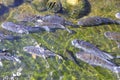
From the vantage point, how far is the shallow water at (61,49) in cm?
566

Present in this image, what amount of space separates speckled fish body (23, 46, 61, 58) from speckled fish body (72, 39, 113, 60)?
530mm

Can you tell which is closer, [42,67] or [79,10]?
[42,67]

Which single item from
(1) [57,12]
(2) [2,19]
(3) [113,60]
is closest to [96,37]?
(3) [113,60]

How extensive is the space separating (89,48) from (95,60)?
0.35 m

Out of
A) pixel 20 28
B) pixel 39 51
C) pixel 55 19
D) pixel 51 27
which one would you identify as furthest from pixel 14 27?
pixel 39 51

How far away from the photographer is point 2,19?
24.3ft

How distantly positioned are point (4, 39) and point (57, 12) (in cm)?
153

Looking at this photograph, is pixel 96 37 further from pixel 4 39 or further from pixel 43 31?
pixel 4 39

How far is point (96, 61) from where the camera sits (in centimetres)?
580

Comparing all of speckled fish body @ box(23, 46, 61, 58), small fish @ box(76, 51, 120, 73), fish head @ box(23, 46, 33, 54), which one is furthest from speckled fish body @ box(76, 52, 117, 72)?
fish head @ box(23, 46, 33, 54)

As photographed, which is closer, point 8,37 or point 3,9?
point 8,37

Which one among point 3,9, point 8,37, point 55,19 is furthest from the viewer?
point 3,9

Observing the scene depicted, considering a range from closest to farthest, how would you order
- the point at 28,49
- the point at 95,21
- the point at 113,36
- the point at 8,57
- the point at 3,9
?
the point at 8,57, the point at 28,49, the point at 113,36, the point at 95,21, the point at 3,9

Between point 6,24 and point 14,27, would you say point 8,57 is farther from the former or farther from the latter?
point 6,24
